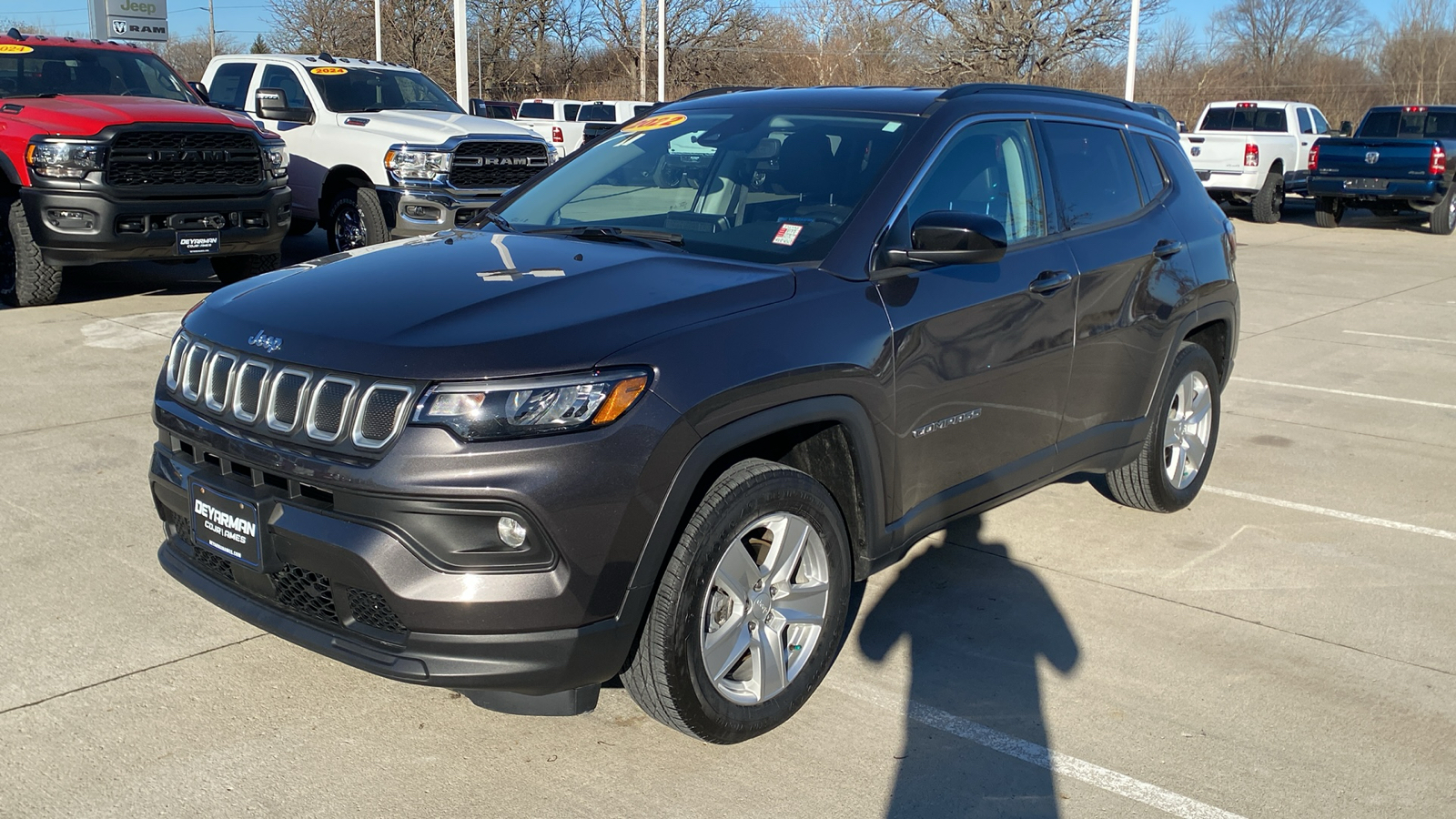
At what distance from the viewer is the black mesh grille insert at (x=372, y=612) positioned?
298 cm

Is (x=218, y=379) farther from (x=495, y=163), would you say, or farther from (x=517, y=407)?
(x=495, y=163)

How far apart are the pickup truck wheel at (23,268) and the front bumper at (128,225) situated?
204 millimetres

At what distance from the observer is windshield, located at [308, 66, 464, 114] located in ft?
40.4

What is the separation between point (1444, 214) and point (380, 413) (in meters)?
21.2

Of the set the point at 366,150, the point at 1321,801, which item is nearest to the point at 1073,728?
the point at 1321,801

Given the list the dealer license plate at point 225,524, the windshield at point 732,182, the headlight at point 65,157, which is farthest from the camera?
the headlight at point 65,157

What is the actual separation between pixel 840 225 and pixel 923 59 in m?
36.1

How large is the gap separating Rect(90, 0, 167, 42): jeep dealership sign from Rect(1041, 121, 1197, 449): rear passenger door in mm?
33813

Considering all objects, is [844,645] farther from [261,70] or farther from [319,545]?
[261,70]

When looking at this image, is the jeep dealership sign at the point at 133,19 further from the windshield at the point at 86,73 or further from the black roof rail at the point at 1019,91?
the black roof rail at the point at 1019,91

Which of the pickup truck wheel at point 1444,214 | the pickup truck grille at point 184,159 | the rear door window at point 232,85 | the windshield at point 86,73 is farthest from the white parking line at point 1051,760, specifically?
the pickup truck wheel at point 1444,214

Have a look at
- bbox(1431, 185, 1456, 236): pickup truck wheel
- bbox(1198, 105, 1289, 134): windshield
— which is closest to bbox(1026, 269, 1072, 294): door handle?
bbox(1431, 185, 1456, 236): pickup truck wheel

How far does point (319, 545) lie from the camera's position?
2.96 m

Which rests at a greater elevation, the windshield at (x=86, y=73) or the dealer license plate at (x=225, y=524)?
the windshield at (x=86, y=73)
